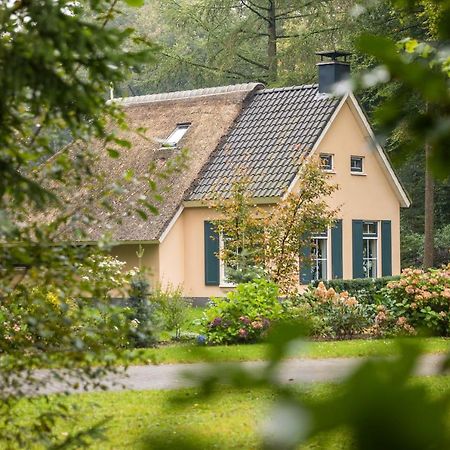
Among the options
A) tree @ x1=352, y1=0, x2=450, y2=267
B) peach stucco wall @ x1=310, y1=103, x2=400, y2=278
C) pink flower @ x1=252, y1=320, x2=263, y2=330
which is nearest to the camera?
tree @ x1=352, y1=0, x2=450, y2=267

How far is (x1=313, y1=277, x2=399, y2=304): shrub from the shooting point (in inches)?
735

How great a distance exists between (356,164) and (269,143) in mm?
2509

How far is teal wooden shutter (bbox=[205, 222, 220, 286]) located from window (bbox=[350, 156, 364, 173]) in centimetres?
420

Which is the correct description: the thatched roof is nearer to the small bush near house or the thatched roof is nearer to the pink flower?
the small bush near house

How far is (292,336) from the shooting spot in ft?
3.09

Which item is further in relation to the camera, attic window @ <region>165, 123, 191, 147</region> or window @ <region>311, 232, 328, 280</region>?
attic window @ <region>165, 123, 191, 147</region>

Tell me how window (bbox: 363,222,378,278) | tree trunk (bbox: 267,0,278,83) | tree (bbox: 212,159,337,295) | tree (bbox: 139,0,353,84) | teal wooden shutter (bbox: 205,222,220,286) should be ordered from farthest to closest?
tree trunk (bbox: 267,0,278,83) → tree (bbox: 139,0,353,84) → window (bbox: 363,222,378,278) → teal wooden shutter (bbox: 205,222,220,286) → tree (bbox: 212,159,337,295)

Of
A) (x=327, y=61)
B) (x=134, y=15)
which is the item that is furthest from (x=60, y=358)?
(x=134, y=15)

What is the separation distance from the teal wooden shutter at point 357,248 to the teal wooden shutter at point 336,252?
1.95 ft

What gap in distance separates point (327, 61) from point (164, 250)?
6.20 m

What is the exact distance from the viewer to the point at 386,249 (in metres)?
28.4

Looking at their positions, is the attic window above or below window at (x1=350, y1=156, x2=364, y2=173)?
above

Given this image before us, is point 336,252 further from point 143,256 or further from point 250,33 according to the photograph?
point 250,33

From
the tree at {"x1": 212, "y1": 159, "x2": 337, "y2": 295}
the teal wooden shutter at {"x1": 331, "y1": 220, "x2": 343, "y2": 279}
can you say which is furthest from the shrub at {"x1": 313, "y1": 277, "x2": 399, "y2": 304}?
the teal wooden shutter at {"x1": 331, "y1": 220, "x2": 343, "y2": 279}
